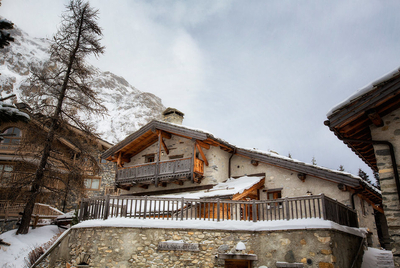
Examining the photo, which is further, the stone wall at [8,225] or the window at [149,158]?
the window at [149,158]

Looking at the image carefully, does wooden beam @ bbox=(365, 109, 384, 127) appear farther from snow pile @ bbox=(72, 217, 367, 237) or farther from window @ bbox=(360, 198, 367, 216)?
window @ bbox=(360, 198, 367, 216)

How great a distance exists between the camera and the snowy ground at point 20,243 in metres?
12.3

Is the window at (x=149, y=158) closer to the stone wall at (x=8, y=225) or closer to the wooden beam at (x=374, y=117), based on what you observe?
the stone wall at (x=8, y=225)

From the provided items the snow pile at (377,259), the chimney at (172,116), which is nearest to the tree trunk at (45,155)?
the chimney at (172,116)

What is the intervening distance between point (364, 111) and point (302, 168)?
252 inches

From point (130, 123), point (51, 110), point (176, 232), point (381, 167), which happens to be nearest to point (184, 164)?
point (176, 232)

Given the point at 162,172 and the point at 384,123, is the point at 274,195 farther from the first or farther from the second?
the point at 384,123

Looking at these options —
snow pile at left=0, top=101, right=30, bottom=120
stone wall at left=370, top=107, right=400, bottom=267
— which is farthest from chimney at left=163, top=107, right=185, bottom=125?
stone wall at left=370, top=107, right=400, bottom=267

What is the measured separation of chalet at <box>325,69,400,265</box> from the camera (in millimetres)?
7191

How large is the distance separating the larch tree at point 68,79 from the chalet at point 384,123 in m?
12.9

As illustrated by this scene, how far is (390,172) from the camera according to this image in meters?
7.45

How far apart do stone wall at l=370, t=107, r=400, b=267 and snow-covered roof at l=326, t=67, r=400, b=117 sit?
3.53ft

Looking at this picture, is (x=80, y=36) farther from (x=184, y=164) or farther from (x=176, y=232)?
(x=176, y=232)

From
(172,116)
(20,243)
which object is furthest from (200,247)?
(172,116)
